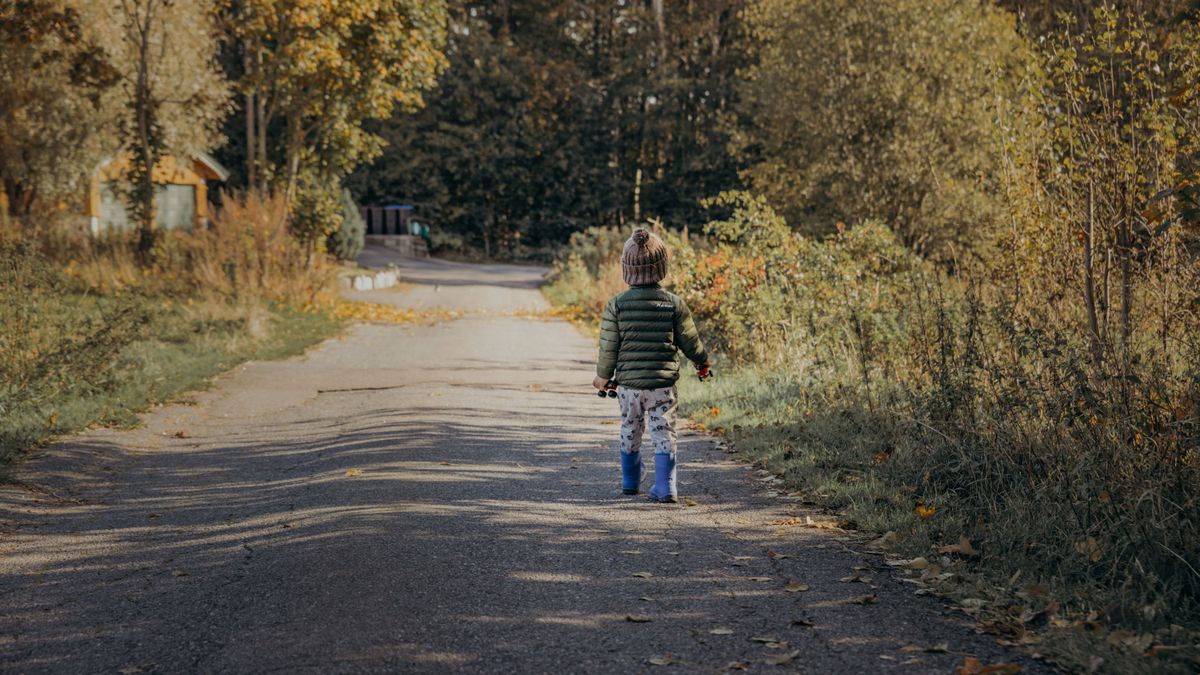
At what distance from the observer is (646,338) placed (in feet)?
Result: 25.1

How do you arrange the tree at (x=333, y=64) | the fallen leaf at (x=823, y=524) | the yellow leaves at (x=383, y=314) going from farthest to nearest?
the yellow leaves at (x=383, y=314), the tree at (x=333, y=64), the fallen leaf at (x=823, y=524)

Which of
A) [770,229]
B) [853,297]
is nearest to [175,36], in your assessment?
[770,229]

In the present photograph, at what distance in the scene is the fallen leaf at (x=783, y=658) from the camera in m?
4.55

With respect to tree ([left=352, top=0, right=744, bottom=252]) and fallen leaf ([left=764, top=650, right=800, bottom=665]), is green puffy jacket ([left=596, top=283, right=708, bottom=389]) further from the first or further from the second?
tree ([left=352, top=0, right=744, bottom=252])

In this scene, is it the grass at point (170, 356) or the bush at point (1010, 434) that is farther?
the grass at point (170, 356)

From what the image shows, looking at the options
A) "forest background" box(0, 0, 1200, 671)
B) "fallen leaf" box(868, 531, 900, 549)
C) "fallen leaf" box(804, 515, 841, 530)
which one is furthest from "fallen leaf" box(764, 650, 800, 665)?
"fallen leaf" box(804, 515, 841, 530)

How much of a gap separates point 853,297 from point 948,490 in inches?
232

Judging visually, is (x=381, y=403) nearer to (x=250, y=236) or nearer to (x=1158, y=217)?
(x=1158, y=217)

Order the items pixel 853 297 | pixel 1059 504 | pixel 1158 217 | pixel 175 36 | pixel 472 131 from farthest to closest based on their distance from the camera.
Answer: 1. pixel 472 131
2. pixel 175 36
3. pixel 853 297
4. pixel 1158 217
5. pixel 1059 504

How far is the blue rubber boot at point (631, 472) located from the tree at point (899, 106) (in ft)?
59.7

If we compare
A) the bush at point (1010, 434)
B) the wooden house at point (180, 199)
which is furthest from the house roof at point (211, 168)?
the bush at point (1010, 434)

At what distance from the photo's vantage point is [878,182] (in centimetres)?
2789

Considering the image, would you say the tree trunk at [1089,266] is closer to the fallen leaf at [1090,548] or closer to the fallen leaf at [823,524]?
the fallen leaf at [823,524]

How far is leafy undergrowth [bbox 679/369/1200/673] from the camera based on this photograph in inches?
182
